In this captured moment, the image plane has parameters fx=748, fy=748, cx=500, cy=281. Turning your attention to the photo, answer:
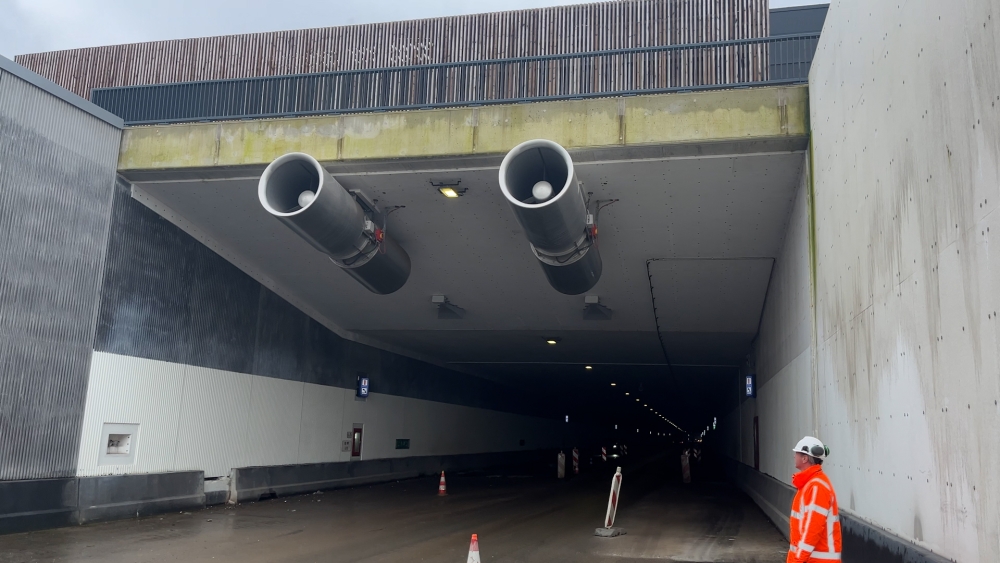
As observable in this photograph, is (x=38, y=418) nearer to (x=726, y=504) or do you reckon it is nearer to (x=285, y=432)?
(x=285, y=432)

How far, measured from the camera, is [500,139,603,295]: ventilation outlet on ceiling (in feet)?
31.2

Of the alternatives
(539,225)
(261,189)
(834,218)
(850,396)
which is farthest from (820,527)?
(261,189)

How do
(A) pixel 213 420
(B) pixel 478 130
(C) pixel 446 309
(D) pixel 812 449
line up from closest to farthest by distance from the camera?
1. (D) pixel 812 449
2. (B) pixel 478 130
3. (A) pixel 213 420
4. (C) pixel 446 309

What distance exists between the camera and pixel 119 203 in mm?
12141

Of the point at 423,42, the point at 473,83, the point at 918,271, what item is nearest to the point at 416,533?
the point at 473,83

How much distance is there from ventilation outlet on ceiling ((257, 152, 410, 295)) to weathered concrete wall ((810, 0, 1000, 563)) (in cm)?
643

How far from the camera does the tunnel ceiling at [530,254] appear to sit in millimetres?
11281

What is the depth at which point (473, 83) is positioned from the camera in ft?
42.5

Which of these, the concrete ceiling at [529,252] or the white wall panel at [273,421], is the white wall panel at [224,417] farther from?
the concrete ceiling at [529,252]

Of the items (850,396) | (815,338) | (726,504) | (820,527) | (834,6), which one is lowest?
(726,504)

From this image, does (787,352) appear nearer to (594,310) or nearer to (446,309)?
(594,310)

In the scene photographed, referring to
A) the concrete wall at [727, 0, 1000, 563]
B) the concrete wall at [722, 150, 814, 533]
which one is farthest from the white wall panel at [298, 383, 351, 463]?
the concrete wall at [727, 0, 1000, 563]

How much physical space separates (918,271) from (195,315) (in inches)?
474

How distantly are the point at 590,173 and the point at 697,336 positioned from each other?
28.9 feet
